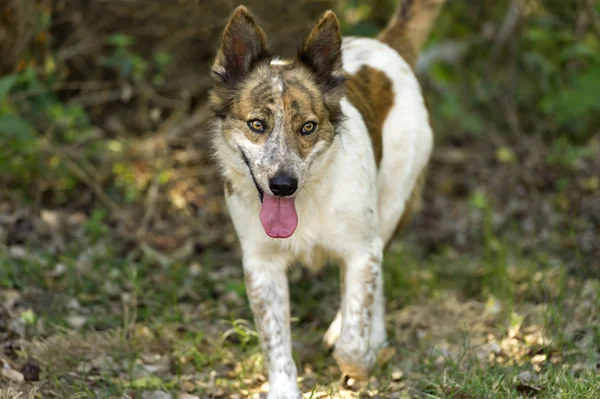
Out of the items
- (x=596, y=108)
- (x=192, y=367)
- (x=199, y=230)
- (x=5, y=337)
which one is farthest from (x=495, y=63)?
(x=5, y=337)

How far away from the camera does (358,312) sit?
4.25 meters

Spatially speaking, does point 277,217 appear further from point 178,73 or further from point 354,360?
point 178,73

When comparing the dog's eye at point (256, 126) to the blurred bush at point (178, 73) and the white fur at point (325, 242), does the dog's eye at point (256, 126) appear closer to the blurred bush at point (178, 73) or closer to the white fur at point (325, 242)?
the white fur at point (325, 242)

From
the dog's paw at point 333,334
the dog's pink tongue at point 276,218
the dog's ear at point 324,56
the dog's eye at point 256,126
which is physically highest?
the dog's ear at point 324,56

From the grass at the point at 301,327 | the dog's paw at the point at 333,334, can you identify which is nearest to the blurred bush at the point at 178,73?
the grass at the point at 301,327

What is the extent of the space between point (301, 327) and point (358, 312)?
1.07m

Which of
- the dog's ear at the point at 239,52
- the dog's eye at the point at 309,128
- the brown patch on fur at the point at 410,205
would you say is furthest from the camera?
the brown patch on fur at the point at 410,205

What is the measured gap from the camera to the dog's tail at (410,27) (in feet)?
18.0

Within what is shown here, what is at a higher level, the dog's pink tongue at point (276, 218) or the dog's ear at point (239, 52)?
the dog's ear at point (239, 52)

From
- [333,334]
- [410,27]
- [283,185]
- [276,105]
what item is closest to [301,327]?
[333,334]

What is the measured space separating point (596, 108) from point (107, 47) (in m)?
4.72

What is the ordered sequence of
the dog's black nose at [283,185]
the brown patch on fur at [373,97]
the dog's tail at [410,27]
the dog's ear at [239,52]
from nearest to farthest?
1. the dog's black nose at [283,185]
2. the dog's ear at [239,52]
3. the brown patch on fur at [373,97]
4. the dog's tail at [410,27]

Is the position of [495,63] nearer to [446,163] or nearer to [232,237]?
[446,163]

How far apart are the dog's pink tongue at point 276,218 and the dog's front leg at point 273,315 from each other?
42cm
